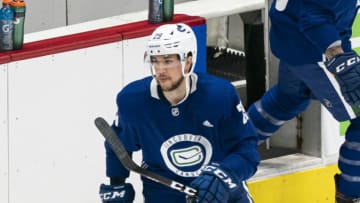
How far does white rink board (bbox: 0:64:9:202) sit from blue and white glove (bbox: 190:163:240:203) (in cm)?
85

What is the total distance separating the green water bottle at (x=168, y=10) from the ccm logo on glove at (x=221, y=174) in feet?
3.68

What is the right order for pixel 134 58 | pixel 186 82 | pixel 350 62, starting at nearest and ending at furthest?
pixel 186 82
pixel 350 62
pixel 134 58

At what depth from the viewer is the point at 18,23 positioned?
5.11 meters

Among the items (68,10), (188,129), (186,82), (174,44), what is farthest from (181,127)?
(68,10)

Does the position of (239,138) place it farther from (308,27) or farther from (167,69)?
(308,27)

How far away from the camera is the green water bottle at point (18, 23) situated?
16.7 feet

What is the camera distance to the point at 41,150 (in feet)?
16.9

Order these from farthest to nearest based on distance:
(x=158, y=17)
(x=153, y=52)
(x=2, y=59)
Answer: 1. (x=158, y=17)
2. (x=2, y=59)
3. (x=153, y=52)

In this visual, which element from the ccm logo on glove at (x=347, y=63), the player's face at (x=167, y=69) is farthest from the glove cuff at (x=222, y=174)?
the ccm logo on glove at (x=347, y=63)

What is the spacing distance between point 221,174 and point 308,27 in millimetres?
857

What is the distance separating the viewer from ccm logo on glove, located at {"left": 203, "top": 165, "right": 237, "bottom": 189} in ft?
14.5

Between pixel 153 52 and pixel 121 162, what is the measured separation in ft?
1.18

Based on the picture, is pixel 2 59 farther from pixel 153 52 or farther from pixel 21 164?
pixel 153 52

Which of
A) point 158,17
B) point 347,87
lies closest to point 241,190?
point 347,87
